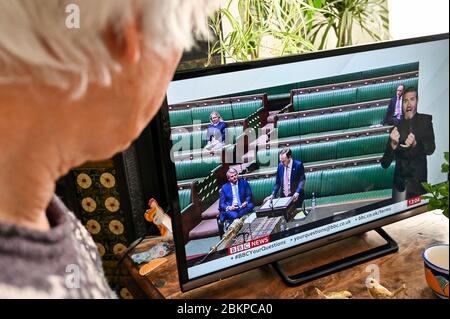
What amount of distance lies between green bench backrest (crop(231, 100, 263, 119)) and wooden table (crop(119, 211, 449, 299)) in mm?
337

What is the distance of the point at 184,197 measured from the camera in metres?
0.81

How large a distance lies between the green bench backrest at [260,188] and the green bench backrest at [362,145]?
160 mm

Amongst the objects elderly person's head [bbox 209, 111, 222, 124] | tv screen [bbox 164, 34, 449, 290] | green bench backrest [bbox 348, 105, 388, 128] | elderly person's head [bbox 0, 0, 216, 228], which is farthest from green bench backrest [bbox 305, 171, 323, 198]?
elderly person's head [bbox 0, 0, 216, 228]

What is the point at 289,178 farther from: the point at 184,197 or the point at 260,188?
the point at 184,197

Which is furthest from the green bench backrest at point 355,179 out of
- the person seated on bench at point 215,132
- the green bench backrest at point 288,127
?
the person seated on bench at point 215,132

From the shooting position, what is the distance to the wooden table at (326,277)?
35.1 inches

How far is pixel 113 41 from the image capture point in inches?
16.0

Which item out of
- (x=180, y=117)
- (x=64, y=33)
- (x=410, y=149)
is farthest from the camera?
(x=410, y=149)

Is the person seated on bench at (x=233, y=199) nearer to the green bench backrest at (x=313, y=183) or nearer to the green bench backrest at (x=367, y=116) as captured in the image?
the green bench backrest at (x=313, y=183)

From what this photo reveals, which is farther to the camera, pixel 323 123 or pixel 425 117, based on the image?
pixel 425 117

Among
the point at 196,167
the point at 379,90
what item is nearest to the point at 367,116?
the point at 379,90

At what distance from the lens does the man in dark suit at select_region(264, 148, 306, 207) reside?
882 mm

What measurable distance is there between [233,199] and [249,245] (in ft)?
0.35
